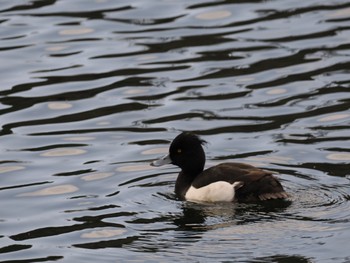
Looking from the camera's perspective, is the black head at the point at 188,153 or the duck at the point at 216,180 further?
the black head at the point at 188,153

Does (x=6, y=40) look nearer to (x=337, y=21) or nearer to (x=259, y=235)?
(x=337, y=21)

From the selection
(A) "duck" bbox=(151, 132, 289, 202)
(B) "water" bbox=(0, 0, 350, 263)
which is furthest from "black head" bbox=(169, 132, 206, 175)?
(B) "water" bbox=(0, 0, 350, 263)

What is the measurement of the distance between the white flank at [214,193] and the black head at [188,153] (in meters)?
0.39

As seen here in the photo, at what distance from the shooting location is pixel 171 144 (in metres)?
14.0

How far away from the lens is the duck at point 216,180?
13.3 meters

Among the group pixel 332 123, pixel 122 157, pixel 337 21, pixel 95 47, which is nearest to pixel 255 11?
pixel 337 21

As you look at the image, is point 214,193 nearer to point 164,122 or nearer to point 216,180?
point 216,180

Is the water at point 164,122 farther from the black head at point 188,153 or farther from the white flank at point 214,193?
the black head at point 188,153

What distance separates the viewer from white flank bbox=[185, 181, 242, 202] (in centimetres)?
1338

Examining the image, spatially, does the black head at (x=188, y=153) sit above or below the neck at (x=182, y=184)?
above

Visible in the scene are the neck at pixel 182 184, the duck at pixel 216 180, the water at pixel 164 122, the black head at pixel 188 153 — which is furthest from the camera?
the black head at pixel 188 153

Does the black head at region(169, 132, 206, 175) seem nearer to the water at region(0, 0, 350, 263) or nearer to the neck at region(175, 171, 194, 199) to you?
Answer: the neck at region(175, 171, 194, 199)

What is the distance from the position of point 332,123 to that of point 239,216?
10.8 feet

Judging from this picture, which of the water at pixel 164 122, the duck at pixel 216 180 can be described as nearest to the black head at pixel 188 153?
the duck at pixel 216 180
